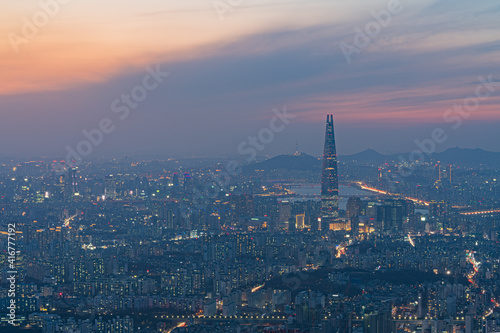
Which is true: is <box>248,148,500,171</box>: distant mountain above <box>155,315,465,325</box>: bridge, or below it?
above

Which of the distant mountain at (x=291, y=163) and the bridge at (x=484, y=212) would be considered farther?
the distant mountain at (x=291, y=163)

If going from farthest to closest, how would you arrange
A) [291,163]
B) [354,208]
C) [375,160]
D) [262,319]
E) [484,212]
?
[375,160], [291,163], [484,212], [354,208], [262,319]

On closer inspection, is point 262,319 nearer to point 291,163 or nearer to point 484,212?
point 484,212

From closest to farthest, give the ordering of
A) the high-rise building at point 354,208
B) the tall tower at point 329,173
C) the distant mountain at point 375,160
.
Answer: the high-rise building at point 354,208 < the tall tower at point 329,173 < the distant mountain at point 375,160

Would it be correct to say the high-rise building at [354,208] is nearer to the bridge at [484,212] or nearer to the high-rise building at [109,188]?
the bridge at [484,212]

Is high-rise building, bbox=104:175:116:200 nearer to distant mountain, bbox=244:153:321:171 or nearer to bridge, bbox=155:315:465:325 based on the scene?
distant mountain, bbox=244:153:321:171

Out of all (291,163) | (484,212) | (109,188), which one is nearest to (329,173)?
(484,212)

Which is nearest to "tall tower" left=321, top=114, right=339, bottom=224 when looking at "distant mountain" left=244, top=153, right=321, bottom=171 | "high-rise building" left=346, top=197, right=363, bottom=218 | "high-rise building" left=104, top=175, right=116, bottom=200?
"high-rise building" left=346, top=197, right=363, bottom=218

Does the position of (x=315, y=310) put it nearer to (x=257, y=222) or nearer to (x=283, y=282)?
(x=283, y=282)

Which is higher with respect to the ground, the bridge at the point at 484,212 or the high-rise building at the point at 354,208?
the high-rise building at the point at 354,208

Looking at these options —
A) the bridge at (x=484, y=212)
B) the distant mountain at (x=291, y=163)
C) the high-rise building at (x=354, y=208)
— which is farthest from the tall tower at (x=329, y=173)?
the distant mountain at (x=291, y=163)
